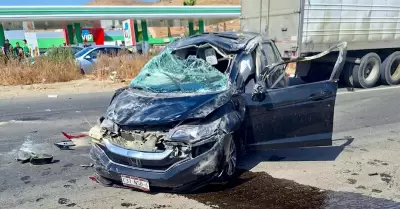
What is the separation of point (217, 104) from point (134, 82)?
61.3 inches

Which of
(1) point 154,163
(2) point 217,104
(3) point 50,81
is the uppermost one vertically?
(2) point 217,104

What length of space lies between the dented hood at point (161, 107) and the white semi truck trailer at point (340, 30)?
7.00 m

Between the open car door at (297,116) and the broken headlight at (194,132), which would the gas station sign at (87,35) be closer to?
the open car door at (297,116)

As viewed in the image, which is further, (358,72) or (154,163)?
(358,72)

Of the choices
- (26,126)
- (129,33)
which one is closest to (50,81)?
(26,126)

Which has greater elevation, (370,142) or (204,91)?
(204,91)

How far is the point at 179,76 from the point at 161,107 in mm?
1125

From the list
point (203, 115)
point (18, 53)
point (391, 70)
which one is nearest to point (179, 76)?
point (203, 115)

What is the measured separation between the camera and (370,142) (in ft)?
20.1

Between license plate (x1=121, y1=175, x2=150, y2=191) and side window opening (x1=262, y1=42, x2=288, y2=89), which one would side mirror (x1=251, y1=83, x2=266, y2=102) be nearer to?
side window opening (x1=262, y1=42, x2=288, y2=89)

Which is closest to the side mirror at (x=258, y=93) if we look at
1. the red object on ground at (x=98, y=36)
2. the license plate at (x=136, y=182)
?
the license plate at (x=136, y=182)

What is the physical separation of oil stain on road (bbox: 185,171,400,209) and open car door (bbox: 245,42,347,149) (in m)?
0.53

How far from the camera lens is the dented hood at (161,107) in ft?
13.2

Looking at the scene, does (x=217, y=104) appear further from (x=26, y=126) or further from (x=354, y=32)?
(x=354, y=32)
